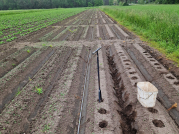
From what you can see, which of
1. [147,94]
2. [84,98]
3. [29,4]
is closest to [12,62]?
[84,98]

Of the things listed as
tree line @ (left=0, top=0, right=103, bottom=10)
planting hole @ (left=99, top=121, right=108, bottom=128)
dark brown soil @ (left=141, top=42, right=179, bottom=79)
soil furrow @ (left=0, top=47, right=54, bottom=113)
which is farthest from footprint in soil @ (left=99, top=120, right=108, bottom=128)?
tree line @ (left=0, top=0, right=103, bottom=10)

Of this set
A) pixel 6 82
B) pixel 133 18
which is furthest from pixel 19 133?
pixel 133 18

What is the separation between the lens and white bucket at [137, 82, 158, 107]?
9.86ft

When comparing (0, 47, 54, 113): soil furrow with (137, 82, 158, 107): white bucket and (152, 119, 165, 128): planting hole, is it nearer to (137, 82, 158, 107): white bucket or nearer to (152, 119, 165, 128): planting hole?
(137, 82, 158, 107): white bucket

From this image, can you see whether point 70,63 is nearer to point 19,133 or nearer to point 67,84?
point 67,84

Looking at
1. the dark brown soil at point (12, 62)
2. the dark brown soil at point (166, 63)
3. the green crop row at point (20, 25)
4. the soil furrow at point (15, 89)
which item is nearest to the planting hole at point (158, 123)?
the dark brown soil at point (166, 63)

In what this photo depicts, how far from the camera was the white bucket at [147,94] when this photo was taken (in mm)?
3005

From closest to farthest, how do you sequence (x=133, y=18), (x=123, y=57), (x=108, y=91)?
(x=108, y=91) < (x=123, y=57) < (x=133, y=18)

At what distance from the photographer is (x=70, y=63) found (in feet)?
19.5

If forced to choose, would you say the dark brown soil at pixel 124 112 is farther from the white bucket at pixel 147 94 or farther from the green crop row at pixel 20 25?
the green crop row at pixel 20 25

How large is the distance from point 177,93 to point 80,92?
2.83m

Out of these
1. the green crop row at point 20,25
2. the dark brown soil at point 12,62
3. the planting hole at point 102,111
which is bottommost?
the planting hole at point 102,111

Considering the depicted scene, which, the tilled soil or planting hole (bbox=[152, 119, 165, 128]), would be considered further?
the tilled soil

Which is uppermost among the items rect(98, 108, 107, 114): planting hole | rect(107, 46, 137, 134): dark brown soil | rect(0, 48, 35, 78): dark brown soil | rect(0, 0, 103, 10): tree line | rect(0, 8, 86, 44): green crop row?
rect(0, 0, 103, 10): tree line
